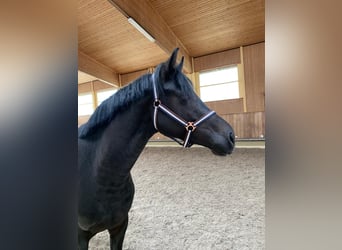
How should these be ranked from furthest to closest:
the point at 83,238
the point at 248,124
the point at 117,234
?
the point at 248,124 < the point at 117,234 < the point at 83,238

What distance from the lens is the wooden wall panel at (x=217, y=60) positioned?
3.99 m

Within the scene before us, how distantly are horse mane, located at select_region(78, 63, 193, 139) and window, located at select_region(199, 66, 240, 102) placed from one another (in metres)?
3.49

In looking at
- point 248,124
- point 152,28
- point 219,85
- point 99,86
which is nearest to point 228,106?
point 219,85

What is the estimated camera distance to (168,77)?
2.39 ft

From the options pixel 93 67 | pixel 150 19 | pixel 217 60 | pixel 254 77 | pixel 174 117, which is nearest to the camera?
pixel 174 117

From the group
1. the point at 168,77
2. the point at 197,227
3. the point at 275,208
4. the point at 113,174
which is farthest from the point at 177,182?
the point at 275,208

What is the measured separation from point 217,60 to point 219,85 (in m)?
0.60

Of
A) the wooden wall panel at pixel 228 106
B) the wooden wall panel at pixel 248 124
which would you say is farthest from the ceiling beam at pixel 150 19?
the wooden wall panel at pixel 248 124

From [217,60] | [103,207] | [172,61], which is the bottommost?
[103,207]

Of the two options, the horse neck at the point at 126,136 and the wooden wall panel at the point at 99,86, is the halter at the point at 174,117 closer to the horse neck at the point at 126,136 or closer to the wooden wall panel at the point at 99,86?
the horse neck at the point at 126,136

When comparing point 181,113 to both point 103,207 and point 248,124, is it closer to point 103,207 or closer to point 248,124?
point 103,207

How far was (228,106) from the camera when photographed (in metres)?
4.32

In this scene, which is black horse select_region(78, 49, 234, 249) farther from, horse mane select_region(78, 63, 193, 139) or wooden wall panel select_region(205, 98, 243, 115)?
wooden wall panel select_region(205, 98, 243, 115)

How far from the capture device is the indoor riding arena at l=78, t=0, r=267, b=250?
0.77 metres
